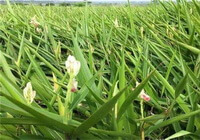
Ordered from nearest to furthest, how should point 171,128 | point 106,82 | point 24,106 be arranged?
1. point 24,106
2. point 171,128
3. point 106,82

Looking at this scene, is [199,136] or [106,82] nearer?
[199,136]

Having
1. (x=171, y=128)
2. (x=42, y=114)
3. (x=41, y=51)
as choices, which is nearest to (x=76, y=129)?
(x=42, y=114)

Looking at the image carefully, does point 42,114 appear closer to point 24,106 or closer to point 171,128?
point 24,106

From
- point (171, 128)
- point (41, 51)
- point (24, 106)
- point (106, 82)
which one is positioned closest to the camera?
point (24, 106)

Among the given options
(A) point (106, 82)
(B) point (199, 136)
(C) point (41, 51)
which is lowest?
(B) point (199, 136)

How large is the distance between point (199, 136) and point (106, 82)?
18cm

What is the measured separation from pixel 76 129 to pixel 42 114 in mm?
37

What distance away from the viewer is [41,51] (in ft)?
2.02

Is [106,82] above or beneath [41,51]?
beneath

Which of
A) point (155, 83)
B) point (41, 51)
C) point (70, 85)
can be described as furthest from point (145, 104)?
point (41, 51)

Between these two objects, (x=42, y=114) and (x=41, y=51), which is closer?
(x=42, y=114)

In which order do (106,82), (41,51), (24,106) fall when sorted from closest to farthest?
(24,106) < (106,82) < (41,51)

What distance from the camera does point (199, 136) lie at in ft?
1.05

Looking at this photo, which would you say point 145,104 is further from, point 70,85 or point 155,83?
point 70,85
